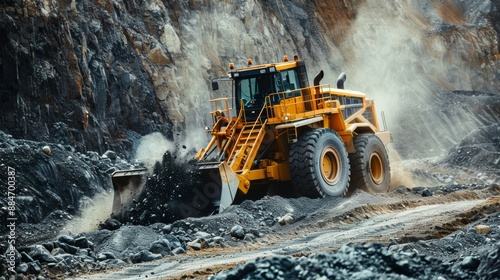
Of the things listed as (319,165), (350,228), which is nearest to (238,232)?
(350,228)

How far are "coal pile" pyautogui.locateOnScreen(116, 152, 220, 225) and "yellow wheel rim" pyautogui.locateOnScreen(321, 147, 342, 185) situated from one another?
279 cm

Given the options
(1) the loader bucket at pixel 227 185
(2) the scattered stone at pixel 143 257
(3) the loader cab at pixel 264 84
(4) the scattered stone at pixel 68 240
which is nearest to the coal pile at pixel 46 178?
(4) the scattered stone at pixel 68 240

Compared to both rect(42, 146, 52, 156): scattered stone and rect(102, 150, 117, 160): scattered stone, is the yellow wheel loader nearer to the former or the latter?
rect(42, 146, 52, 156): scattered stone

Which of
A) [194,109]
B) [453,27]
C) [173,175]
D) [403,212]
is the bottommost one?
[403,212]

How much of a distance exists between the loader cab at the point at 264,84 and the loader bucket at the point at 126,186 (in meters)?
2.68

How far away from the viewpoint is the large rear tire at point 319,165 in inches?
595

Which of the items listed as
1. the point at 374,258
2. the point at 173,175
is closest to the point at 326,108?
the point at 173,175

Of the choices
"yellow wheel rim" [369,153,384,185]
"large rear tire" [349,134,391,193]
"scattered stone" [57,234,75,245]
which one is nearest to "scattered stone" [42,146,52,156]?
"scattered stone" [57,234,75,245]

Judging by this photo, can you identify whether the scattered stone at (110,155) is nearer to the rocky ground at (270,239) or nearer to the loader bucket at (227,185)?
the rocky ground at (270,239)

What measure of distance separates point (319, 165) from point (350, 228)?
8.50ft

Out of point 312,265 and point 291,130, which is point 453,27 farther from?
point 312,265

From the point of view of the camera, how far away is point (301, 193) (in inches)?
602

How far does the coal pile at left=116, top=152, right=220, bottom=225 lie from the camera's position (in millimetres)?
13922

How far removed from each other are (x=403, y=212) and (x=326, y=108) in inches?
119
